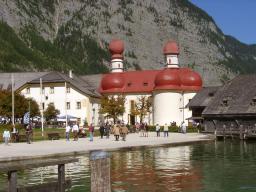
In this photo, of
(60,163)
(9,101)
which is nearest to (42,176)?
(60,163)

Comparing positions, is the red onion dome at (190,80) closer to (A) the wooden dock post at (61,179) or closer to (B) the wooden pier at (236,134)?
(B) the wooden pier at (236,134)

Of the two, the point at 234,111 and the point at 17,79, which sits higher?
the point at 17,79

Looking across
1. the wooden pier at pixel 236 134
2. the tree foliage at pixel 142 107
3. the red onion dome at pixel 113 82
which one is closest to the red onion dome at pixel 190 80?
the tree foliage at pixel 142 107

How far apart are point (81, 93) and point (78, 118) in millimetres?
5510

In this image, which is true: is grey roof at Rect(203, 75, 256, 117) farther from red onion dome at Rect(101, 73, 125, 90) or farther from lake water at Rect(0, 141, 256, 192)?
red onion dome at Rect(101, 73, 125, 90)

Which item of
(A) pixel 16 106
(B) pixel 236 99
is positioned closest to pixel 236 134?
(B) pixel 236 99

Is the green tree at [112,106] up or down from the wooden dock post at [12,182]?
up

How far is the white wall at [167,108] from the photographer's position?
371 ft

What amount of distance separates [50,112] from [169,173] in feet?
275

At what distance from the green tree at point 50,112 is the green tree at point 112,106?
9231 millimetres

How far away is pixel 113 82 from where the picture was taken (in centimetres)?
12356

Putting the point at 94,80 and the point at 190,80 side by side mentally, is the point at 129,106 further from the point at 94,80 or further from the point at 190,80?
the point at 190,80

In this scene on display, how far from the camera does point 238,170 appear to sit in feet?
111

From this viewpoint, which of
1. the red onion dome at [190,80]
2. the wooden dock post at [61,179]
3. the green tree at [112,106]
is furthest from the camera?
the red onion dome at [190,80]
